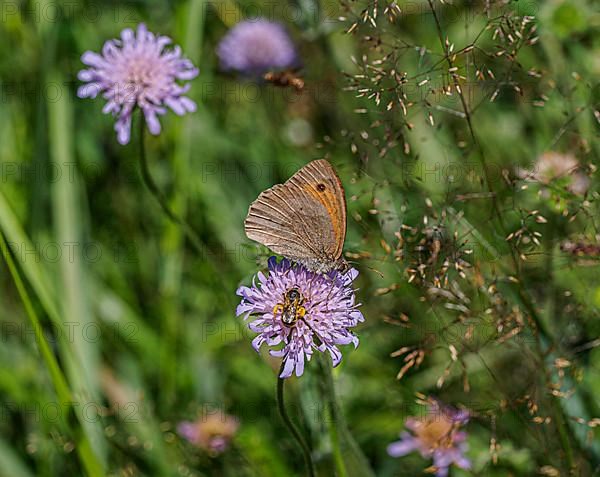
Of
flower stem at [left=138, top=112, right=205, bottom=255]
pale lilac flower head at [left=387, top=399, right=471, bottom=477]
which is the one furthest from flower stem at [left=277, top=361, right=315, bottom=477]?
flower stem at [left=138, top=112, right=205, bottom=255]

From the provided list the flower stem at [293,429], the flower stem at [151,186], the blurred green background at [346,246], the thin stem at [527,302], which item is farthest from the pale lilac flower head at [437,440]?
the flower stem at [151,186]

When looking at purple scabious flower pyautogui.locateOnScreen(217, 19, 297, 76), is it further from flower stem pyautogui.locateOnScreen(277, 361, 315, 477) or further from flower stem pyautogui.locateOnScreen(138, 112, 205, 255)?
flower stem pyautogui.locateOnScreen(277, 361, 315, 477)

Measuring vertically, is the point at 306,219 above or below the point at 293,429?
above

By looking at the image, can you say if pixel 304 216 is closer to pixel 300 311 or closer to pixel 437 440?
pixel 300 311

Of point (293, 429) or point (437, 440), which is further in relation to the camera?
point (437, 440)

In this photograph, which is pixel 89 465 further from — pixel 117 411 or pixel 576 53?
pixel 576 53

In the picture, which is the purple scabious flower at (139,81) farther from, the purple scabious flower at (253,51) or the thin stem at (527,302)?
the purple scabious flower at (253,51)

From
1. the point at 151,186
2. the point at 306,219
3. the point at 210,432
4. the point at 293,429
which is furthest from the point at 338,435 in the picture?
the point at 151,186
